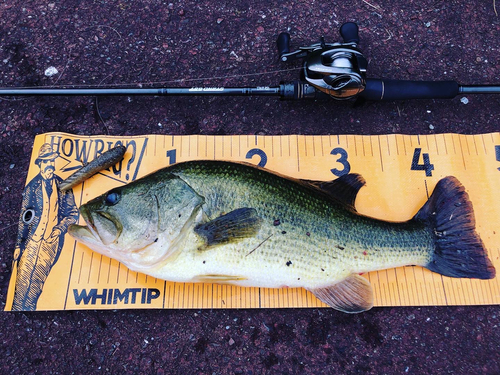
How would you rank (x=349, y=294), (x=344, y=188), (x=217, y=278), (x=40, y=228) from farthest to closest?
(x=40, y=228) < (x=344, y=188) < (x=349, y=294) < (x=217, y=278)

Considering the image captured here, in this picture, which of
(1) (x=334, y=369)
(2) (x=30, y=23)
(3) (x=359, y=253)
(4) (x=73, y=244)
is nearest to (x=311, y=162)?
(3) (x=359, y=253)

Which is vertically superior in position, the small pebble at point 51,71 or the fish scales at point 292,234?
the small pebble at point 51,71

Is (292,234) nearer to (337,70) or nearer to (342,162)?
(342,162)

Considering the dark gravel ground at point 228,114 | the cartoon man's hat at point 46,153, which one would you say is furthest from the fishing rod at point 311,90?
the cartoon man's hat at point 46,153

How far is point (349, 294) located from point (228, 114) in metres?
1.70

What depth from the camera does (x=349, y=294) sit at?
221cm

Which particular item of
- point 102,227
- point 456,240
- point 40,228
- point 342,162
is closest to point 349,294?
point 456,240

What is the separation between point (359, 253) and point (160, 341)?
5.02 ft

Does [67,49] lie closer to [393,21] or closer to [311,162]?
[311,162]

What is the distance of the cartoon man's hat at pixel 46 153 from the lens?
2.62 m

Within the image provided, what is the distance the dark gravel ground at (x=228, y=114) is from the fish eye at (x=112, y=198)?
2.81 feet

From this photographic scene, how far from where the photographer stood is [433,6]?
308 cm

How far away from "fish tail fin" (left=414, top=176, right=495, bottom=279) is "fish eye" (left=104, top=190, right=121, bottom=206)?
6.81ft

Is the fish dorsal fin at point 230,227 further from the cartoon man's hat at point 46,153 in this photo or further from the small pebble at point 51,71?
the small pebble at point 51,71
